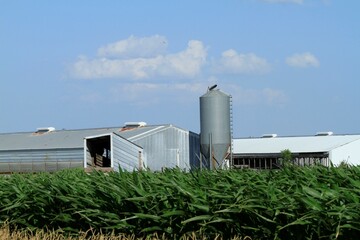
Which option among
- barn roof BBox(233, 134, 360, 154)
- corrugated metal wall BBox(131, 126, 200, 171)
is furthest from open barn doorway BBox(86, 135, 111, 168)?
barn roof BBox(233, 134, 360, 154)

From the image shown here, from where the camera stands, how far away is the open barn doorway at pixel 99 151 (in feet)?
157

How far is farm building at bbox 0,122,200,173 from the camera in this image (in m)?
47.2

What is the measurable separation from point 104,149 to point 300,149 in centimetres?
1779

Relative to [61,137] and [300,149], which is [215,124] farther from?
[300,149]

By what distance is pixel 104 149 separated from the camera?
50281 mm

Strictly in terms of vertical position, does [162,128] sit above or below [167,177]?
above

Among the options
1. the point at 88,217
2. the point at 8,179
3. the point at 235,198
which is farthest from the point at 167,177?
the point at 8,179

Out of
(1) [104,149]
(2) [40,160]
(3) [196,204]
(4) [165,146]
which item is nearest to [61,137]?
(2) [40,160]

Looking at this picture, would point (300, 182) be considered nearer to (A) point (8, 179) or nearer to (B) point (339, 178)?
(B) point (339, 178)

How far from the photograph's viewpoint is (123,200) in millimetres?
8406

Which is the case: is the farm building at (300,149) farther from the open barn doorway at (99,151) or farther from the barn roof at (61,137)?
the open barn doorway at (99,151)

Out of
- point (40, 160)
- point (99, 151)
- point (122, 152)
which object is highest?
point (99, 151)

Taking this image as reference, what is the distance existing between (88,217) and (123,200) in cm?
59

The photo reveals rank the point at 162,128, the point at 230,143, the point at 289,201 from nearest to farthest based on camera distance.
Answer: the point at 289,201 → the point at 230,143 → the point at 162,128
